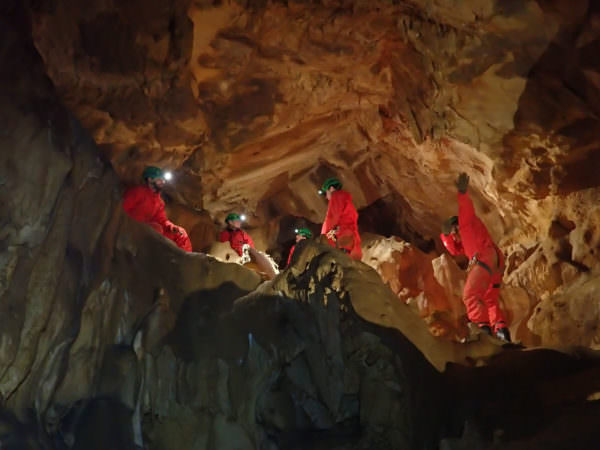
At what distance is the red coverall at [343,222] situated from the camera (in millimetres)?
6473

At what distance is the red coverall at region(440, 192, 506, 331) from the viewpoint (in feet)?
18.0

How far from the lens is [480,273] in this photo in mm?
5590

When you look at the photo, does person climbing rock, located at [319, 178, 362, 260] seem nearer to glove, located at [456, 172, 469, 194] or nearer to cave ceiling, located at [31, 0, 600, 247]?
cave ceiling, located at [31, 0, 600, 247]

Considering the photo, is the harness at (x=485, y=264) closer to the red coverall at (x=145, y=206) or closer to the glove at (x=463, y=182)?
Answer: the glove at (x=463, y=182)

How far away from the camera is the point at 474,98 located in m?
5.34

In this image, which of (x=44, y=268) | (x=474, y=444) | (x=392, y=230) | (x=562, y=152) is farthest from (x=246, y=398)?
(x=392, y=230)

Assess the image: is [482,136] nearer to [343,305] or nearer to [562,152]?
[562,152]

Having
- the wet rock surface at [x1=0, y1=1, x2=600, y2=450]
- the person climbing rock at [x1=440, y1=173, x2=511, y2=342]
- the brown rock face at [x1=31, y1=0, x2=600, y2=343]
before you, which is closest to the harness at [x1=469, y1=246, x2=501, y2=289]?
the person climbing rock at [x1=440, y1=173, x2=511, y2=342]

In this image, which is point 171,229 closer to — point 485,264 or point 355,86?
point 355,86

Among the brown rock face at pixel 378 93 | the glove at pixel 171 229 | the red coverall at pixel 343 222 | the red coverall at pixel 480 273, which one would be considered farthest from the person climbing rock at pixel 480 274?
the glove at pixel 171 229

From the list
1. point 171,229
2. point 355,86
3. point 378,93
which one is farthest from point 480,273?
point 171,229

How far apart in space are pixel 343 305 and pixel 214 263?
136cm

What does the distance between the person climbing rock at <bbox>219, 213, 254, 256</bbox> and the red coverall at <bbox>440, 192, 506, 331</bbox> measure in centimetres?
372

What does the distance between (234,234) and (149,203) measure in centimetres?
241
